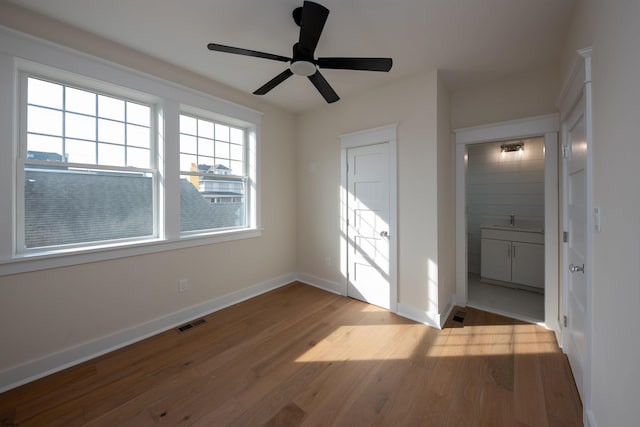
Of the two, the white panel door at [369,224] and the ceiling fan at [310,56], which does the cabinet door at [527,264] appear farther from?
the ceiling fan at [310,56]

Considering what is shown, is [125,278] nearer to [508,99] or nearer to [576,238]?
[576,238]

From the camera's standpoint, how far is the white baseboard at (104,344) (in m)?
1.84

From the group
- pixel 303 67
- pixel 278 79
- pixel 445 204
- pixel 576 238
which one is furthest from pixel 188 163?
pixel 576 238

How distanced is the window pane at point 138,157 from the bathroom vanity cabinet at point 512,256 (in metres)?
4.72

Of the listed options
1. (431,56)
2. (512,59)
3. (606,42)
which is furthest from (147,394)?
(512,59)

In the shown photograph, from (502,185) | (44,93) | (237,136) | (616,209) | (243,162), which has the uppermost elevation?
(237,136)

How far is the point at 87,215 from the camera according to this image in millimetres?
2252

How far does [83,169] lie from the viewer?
2.21 m

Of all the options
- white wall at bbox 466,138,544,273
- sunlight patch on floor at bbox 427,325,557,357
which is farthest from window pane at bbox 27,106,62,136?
white wall at bbox 466,138,544,273

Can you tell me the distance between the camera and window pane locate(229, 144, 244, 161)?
341cm

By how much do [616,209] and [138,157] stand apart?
3593mm

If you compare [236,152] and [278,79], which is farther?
[236,152]

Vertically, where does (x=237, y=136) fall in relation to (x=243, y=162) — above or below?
above

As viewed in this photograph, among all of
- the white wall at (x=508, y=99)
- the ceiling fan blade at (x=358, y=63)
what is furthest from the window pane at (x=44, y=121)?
the white wall at (x=508, y=99)
